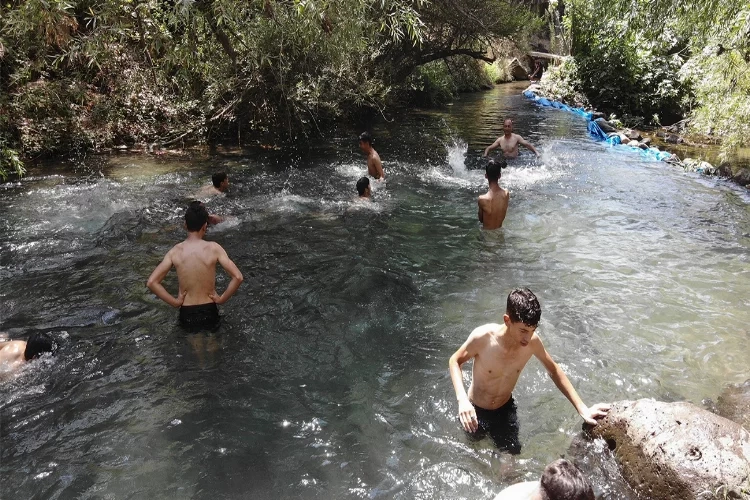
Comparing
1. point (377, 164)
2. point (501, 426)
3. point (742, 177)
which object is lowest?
point (501, 426)

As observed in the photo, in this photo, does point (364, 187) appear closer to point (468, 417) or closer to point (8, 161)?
point (8, 161)

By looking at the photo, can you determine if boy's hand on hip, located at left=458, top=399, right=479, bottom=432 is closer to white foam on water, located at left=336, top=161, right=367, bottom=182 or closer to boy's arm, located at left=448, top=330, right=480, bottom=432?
boy's arm, located at left=448, top=330, right=480, bottom=432

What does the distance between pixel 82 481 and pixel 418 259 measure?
467cm

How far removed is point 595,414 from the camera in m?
3.61

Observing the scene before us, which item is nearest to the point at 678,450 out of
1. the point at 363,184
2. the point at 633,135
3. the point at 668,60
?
the point at 363,184

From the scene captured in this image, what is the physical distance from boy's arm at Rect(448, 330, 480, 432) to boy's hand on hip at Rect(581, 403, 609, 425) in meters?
0.79

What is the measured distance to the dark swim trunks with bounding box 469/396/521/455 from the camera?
3.74 meters

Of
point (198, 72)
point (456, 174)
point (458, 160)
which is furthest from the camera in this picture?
point (198, 72)

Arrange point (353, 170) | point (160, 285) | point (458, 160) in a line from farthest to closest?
1. point (458, 160)
2. point (353, 170)
3. point (160, 285)

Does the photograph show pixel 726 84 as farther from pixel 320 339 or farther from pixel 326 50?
pixel 320 339

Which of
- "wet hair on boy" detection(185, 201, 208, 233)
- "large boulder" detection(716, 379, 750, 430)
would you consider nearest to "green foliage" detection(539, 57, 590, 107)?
"large boulder" detection(716, 379, 750, 430)

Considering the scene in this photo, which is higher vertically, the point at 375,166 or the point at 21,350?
the point at 375,166

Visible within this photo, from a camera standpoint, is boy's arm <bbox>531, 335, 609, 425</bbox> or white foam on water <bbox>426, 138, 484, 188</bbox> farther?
white foam on water <bbox>426, 138, 484, 188</bbox>

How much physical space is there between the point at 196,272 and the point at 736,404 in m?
4.82
